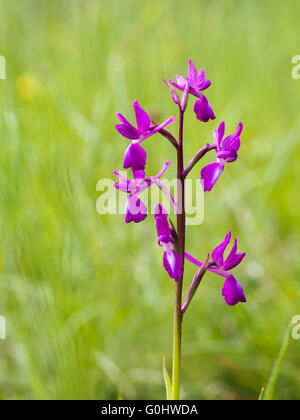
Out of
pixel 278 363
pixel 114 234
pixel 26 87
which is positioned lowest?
pixel 278 363

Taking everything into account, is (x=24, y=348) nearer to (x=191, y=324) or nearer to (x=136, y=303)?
(x=136, y=303)

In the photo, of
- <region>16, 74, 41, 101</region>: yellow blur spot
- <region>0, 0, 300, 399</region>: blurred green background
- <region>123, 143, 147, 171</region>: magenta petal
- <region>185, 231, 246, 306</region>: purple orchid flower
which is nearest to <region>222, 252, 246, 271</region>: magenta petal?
<region>185, 231, 246, 306</region>: purple orchid flower

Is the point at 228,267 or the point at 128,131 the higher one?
the point at 128,131

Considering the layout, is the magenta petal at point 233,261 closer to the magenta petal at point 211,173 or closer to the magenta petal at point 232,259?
the magenta petal at point 232,259

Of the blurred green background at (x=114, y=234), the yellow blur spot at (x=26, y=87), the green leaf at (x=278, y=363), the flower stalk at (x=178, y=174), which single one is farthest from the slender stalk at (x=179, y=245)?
the yellow blur spot at (x=26, y=87)

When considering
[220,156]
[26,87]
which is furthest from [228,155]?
[26,87]

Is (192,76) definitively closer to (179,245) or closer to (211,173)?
(211,173)
